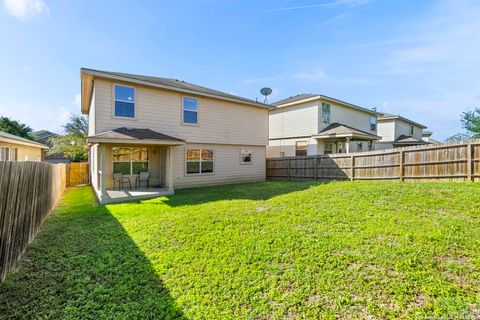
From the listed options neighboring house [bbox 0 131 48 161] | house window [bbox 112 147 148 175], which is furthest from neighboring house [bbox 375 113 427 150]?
neighboring house [bbox 0 131 48 161]

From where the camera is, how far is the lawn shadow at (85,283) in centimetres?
284

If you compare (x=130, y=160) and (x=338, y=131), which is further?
(x=338, y=131)

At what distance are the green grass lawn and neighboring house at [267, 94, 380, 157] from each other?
1174cm

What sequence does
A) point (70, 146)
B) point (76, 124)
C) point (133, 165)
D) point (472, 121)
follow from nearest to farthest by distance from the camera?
point (133, 165), point (70, 146), point (472, 121), point (76, 124)

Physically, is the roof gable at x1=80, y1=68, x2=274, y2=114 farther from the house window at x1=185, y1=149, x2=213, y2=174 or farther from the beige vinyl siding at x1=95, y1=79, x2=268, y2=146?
the house window at x1=185, y1=149, x2=213, y2=174

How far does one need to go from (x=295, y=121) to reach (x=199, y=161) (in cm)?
987

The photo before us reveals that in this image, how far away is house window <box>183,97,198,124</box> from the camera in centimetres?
1255

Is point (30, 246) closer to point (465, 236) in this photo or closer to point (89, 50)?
point (465, 236)

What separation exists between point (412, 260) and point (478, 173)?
287 inches

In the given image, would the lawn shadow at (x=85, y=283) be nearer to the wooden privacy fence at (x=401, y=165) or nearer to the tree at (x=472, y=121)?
the wooden privacy fence at (x=401, y=165)

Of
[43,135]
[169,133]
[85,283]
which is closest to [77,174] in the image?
[169,133]

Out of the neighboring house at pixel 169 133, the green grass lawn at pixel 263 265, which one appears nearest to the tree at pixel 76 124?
the neighboring house at pixel 169 133

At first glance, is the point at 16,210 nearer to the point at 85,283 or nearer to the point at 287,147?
the point at 85,283

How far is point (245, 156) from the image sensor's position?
1533 cm
